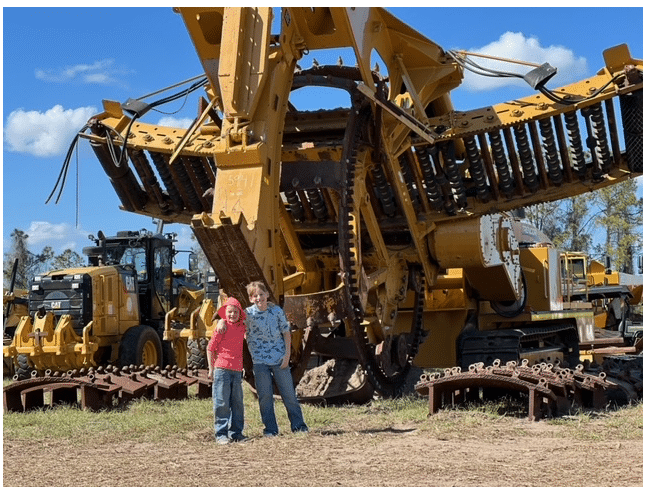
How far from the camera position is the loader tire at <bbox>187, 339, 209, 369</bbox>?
1611 centimetres

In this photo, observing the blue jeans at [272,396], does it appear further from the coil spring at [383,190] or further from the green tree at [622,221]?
the green tree at [622,221]

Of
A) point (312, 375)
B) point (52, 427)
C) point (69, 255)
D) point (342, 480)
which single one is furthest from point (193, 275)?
point (69, 255)

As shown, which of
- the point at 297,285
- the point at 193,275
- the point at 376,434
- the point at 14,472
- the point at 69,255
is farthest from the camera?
the point at 69,255

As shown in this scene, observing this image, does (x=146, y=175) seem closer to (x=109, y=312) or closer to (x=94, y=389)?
(x=94, y=389)

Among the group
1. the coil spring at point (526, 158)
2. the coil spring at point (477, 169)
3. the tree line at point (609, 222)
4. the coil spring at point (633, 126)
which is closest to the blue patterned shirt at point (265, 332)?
the coil spring at point (477, 169)

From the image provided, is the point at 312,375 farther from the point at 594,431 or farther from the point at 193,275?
the point at 193,275

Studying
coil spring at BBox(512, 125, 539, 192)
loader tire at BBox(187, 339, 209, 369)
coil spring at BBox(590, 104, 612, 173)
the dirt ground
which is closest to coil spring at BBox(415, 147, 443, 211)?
coil spring at BBox(512, 125, 539, 192)

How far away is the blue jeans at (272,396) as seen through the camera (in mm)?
8117

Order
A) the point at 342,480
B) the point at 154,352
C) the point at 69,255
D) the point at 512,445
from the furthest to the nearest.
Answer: the point at 69,255, the point at 154,352, the point at 512,445, the point at 342,480

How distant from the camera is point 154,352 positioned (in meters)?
16.9

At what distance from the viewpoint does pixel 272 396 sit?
8.12 m

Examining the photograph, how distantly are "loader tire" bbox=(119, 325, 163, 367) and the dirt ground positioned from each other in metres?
7.59

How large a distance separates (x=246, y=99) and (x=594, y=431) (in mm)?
4308

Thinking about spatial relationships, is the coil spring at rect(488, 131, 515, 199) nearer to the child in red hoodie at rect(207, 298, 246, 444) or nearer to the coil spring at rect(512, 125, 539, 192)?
the coil spring at rect(512, 125, 539, 192)
